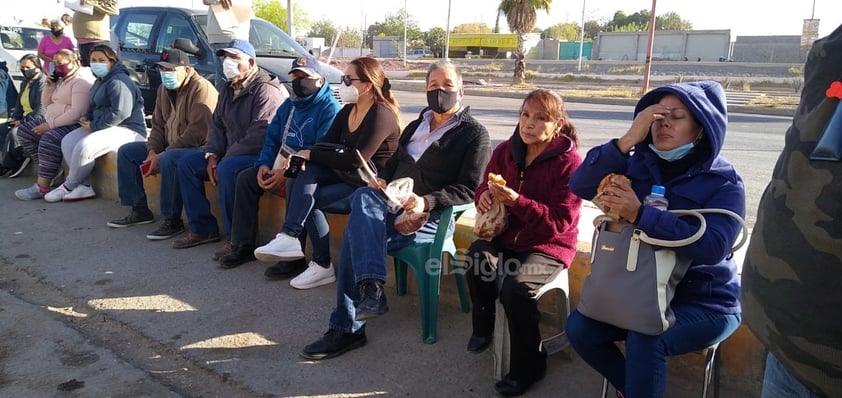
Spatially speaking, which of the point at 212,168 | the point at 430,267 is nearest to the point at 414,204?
the point at 430,267

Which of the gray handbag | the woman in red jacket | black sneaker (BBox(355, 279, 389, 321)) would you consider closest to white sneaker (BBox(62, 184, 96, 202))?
black sneaker (BBox(355, 279, 389, 321))

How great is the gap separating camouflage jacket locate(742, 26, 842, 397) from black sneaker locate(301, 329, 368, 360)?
7.34ft

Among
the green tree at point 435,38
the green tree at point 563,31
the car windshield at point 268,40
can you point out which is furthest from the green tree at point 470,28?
the car windshield at point 268,40

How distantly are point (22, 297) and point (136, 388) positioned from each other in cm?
168

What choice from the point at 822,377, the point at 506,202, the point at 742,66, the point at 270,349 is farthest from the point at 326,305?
the point at 742,66

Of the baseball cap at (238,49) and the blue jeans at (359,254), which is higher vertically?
the baseball cap at (238,49)

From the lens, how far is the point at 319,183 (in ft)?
13.8

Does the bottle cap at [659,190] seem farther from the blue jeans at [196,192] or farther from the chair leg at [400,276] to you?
the blue jeans at [196,192]

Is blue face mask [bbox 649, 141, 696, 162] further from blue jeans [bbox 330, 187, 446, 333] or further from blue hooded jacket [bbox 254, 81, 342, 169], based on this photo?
blue hooded jacket [bbox 254, 81, 342, 169]

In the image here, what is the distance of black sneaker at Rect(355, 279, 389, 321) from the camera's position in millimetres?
3328

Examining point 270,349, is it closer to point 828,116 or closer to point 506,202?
point 506,202

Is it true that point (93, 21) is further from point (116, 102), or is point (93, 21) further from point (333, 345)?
point (333, 345)

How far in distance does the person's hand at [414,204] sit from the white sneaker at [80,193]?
4.52 m

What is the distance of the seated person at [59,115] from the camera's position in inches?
255
